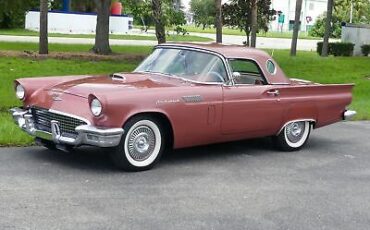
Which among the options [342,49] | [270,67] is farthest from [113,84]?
[342,49]

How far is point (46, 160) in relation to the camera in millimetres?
6820

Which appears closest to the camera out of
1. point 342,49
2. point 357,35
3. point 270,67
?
point 270,67

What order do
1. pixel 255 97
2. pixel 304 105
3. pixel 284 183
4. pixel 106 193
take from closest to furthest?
pixel 106 193
pixel 284 183
pixel 255 97
pixel 304 105

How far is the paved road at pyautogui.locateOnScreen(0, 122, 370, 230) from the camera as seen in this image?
499 cm

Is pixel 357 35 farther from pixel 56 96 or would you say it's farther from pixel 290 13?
pixel 290 13

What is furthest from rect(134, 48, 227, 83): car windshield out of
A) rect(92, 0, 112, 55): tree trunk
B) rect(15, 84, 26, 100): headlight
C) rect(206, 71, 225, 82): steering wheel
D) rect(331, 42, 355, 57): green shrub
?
rect(331, 42, 355, 57): green shrub

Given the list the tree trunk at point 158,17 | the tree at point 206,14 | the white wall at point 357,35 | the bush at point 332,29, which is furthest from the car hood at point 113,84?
the bush at point 332,29

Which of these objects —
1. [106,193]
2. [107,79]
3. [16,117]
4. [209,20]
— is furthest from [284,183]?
[209,20]

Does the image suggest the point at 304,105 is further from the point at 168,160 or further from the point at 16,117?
the point at 16,117

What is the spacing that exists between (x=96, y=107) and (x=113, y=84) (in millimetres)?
611

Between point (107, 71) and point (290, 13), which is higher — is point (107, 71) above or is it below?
below

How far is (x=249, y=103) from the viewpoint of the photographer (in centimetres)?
736

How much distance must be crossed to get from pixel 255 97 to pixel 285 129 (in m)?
0.84

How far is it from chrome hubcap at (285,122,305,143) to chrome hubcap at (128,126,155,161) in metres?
2.21
